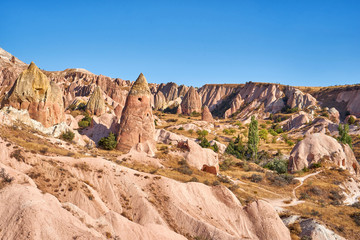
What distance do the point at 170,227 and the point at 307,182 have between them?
1011 inches

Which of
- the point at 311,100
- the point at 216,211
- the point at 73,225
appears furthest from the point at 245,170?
the point at 311,100

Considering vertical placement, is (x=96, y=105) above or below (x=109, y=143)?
above

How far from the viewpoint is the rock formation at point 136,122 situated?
36.0 m

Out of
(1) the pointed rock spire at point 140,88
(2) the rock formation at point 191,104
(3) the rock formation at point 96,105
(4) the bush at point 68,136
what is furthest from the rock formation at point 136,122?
(2) the rock formation at point 191,104

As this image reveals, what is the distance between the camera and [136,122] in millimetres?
36375

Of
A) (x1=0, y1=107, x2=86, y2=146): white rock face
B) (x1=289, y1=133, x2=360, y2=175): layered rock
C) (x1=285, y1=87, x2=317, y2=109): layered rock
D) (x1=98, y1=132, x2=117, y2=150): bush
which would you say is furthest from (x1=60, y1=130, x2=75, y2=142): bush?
(x1=285, y1=87, x2=317, y2=109): layered rock

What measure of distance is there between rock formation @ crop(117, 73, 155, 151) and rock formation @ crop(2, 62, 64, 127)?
12.3m

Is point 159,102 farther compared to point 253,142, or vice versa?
point 159,102

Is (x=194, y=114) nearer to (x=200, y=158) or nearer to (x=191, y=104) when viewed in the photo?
(x=191, y=104)

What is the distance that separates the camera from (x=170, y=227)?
14.2m

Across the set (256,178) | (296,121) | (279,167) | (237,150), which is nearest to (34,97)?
(256,178)

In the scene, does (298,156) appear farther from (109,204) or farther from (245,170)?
(109,204)

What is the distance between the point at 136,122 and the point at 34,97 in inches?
635

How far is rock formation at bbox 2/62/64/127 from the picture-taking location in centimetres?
3728
